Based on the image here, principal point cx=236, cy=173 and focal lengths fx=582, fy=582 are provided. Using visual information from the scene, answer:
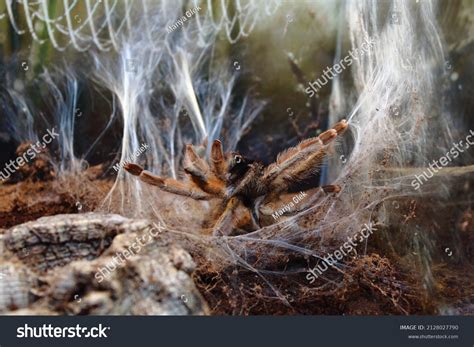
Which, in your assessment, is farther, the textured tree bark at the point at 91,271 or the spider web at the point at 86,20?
the spider web at the point at 86,20

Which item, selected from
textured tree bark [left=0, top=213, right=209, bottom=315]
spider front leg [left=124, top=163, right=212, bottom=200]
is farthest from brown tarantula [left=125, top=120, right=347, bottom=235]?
textured tree bark [left=0, top=213, right=209, bottom=315]

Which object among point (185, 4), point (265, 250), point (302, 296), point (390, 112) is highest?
point (185, 4)

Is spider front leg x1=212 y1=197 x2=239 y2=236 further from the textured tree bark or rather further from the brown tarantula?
the textured tree bark

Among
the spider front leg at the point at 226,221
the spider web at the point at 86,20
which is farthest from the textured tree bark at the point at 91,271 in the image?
the spider web at the point at 86,20

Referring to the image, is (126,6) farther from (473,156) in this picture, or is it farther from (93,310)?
(473,156)

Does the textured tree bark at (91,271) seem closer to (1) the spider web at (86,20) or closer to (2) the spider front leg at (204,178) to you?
(2) the spider front leg at (204,178)

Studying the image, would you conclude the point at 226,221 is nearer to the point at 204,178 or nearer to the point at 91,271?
the point at 204,178

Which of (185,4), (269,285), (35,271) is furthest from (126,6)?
(269,285)

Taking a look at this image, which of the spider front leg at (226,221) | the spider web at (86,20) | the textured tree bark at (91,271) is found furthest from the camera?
the spider web at (86,20)
